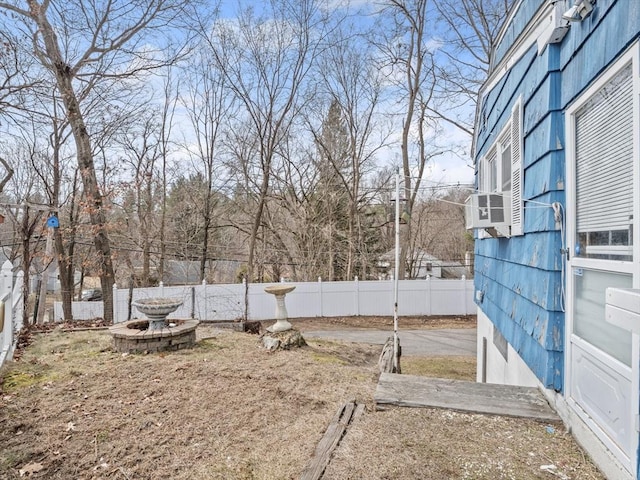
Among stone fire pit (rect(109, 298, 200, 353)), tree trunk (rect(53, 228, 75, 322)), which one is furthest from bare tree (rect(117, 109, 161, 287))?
stone fire pit (rect(109, 298, 200, 353))

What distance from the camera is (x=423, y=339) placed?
10906 millimetres

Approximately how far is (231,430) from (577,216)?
2683mm

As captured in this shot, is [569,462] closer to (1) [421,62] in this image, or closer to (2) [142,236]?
(1) [421,62]

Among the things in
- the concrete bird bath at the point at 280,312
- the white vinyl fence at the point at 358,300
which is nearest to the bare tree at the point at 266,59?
the white vinyl fence at the point at 358,300

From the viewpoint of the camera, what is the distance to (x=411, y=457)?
215 cm

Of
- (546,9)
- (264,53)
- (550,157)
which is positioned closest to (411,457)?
(550,157)

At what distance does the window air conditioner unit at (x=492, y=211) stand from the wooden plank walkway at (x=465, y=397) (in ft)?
4.61

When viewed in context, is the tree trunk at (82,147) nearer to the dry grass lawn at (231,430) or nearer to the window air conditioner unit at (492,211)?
the dry grass lawn at (231,430)

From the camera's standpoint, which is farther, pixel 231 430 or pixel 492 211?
pixel 492 211

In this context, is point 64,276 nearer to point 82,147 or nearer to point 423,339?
point 82,147

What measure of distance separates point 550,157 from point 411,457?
201cm

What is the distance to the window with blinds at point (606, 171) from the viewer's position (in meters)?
1.79

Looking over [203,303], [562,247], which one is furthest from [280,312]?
[203,303]

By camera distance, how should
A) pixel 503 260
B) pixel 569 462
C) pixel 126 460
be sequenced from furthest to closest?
pixel 503 260 < pixel 126 460 < pixel 569 462
